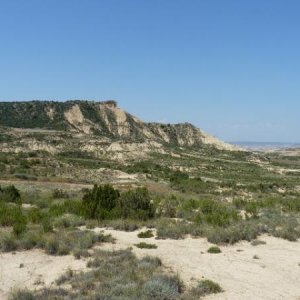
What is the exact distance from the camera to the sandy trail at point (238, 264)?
38.1 ft

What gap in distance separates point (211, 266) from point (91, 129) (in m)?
97.9

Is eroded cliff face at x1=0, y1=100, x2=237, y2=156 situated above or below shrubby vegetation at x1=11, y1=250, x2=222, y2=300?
above

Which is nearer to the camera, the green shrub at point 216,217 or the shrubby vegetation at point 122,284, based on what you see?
the shrubby vegetation at point 122,284

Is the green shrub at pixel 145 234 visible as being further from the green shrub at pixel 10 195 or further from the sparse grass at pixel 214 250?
the green shrub at pixel 10 195

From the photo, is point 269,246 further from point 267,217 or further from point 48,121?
point 48,121

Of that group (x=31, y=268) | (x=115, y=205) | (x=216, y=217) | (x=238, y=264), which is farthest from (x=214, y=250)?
(x=115, y=205)

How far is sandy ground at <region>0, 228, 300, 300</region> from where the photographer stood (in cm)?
1159

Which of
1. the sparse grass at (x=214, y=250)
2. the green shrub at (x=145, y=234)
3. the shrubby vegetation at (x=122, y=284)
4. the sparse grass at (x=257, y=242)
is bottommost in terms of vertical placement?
the sparse grass at (x=257, y=242)

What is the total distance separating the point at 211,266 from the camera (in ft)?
44.0

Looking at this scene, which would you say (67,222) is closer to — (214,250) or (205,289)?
(214,250)

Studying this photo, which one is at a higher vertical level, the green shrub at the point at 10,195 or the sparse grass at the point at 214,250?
the green shrub at the point at 10,195

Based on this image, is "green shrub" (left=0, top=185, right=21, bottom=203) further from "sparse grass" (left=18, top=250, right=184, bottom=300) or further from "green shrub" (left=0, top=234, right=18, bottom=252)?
"sparse grass" (left=18, top=250, right=184, bottom=300)

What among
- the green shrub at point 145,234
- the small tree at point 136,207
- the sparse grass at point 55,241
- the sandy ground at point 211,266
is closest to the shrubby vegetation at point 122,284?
the sandy ground at point 211,266

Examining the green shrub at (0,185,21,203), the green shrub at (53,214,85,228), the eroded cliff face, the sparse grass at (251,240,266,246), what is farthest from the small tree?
the eroded cliff face
